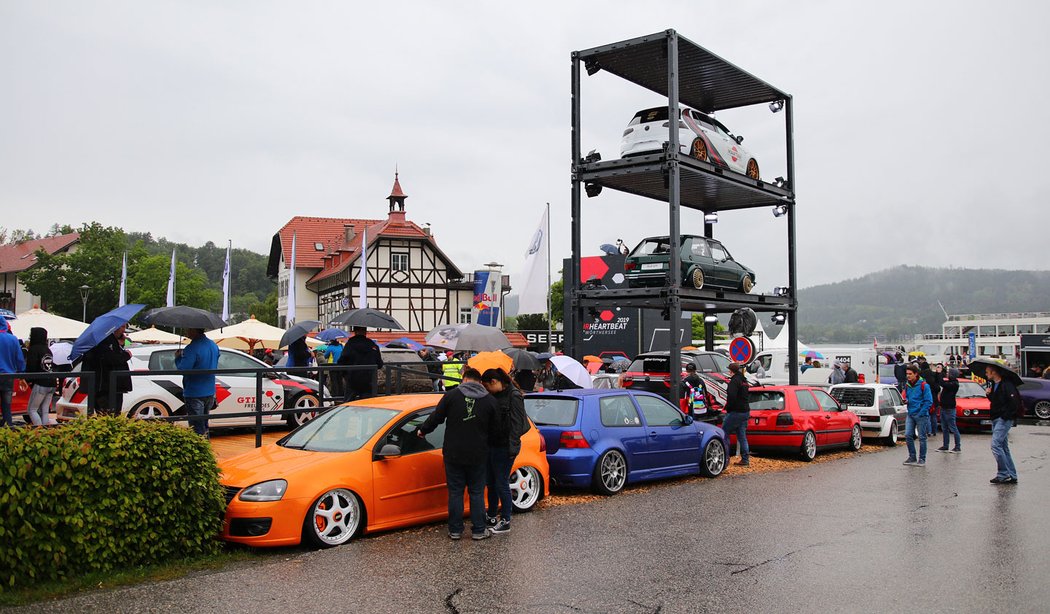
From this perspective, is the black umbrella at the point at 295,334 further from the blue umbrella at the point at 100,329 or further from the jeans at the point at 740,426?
the jeans at the point at 740,426

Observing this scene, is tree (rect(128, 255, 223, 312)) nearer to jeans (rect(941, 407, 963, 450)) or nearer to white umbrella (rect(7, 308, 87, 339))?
white umbrella (rect(7, 308, 87, 339))

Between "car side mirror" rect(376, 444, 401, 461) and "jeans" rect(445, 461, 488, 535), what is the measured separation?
0.50m

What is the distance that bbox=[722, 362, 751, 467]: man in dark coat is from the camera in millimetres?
14336

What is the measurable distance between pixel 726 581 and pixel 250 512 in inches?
161

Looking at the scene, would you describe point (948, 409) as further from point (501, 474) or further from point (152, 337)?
point (152, 337)

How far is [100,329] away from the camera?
10.2 m

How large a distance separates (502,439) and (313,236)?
59.7m

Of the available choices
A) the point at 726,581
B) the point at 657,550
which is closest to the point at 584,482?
the point at 657,550

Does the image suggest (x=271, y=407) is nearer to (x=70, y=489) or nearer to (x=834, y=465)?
(x=70, y=489)

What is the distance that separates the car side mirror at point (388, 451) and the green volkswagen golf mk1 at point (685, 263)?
9662mm

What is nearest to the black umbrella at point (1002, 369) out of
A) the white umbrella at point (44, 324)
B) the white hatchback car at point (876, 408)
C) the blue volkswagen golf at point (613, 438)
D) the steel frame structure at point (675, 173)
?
the blue volkswagen golf at point (613, 438)

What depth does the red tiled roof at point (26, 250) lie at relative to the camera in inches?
3302

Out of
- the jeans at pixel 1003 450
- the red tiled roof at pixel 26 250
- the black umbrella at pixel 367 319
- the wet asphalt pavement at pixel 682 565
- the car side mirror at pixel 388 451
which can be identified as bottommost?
the wet asphalt pavement at pixel 682 565

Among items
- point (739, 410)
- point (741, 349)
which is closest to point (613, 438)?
point (739, 410)
